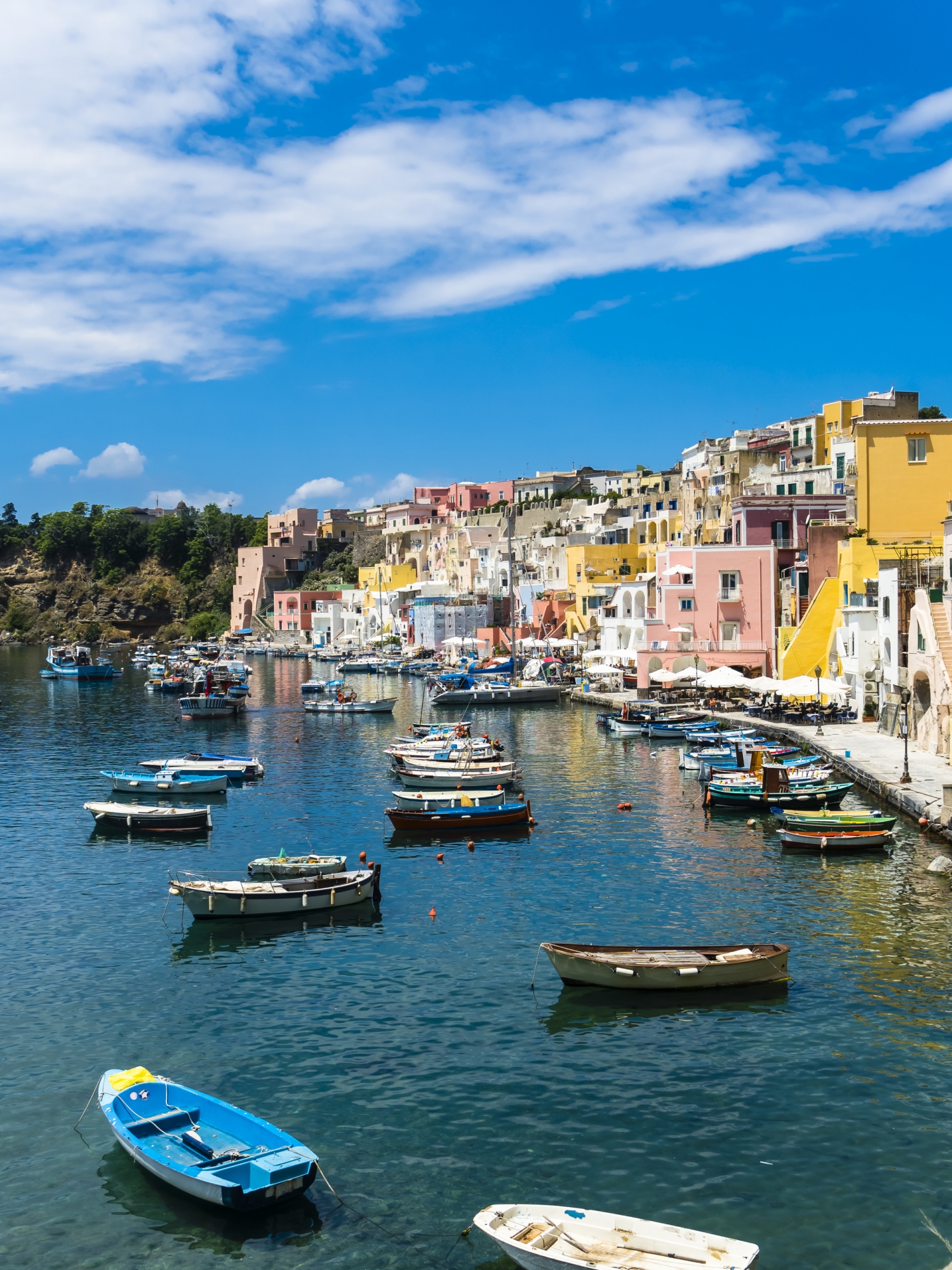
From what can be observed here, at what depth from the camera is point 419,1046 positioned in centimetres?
1762

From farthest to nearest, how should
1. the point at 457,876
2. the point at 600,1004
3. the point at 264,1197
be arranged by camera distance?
the point at 457,876, the point at 600,1004, the point at 264,1197

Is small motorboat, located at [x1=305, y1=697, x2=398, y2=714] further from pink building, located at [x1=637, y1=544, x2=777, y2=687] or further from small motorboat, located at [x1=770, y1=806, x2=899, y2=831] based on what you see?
small motorboat, located at [x1=770, y1=806, x2=899, y2=831]

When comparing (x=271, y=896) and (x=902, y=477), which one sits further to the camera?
(x=902, y=477)

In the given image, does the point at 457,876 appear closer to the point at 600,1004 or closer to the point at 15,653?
the point at 600,1004

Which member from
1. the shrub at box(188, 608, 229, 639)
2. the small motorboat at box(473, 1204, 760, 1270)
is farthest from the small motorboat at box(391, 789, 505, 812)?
the shrub at box(188, 608, 229, 639)

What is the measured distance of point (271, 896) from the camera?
24.2 m

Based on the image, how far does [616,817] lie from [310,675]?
226ft

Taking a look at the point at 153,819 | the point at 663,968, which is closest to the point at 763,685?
the point at 153,819

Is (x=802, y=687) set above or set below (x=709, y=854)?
above

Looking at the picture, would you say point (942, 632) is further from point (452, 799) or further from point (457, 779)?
point (452, 799)

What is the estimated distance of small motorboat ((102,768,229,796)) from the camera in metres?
41.1

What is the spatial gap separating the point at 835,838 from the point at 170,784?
77.6 feet

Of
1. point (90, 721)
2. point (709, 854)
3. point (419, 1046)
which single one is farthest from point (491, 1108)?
point (90, 721)

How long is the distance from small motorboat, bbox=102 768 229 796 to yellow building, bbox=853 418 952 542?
30820 millimetres
